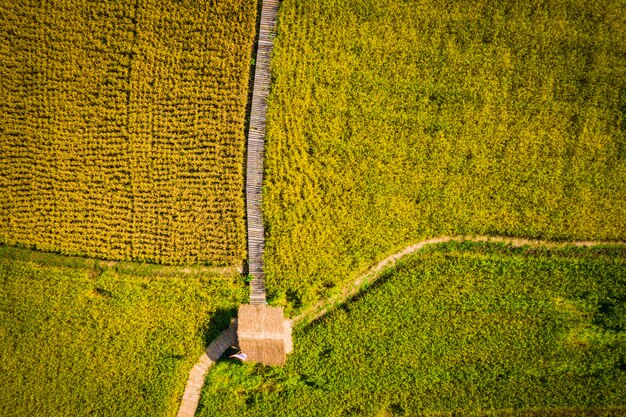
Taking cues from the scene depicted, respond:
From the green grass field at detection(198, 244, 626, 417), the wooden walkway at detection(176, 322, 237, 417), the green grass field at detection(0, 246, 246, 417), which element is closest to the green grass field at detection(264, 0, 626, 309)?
the green grass field at detection(198, 244, 626, 417)

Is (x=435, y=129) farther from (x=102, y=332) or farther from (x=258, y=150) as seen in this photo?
(x=102, y=332)

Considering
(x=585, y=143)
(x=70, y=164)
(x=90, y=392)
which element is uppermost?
(x=585, y=143)

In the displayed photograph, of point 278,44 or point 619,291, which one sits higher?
point 278,44

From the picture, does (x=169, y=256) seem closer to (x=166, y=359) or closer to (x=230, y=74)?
(x=166, y=359)

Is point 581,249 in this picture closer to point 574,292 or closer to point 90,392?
point 574,292

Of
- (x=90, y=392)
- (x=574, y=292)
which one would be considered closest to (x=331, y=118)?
(x=574, y=292)

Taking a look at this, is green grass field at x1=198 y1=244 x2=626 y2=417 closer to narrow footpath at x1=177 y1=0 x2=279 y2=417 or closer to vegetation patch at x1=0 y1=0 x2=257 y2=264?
narrow footpath at x1=177 y1=0 x2=279 y2=417
